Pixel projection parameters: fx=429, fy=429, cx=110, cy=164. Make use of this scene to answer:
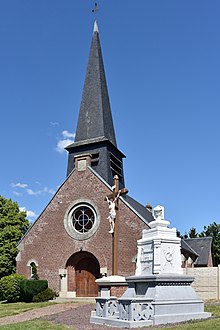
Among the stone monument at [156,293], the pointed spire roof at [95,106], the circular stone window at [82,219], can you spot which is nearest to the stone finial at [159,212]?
the stone monument at [156,293]

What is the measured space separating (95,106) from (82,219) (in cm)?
916

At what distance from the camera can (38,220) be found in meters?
28.9

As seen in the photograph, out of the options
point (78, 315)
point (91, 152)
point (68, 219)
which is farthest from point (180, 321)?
point (91, 152)

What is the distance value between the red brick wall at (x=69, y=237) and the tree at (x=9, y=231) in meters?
1.79

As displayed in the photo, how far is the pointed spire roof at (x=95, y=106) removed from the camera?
31.1 m

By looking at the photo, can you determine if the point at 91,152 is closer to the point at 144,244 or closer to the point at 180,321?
the point at 144,244

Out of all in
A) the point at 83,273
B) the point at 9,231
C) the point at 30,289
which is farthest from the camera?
the point at 9,231

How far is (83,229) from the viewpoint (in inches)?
1078

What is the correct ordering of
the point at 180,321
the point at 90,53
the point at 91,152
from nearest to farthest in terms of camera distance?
1. the point at 180,321
2. the point at 91,152
3. the point at 90,53

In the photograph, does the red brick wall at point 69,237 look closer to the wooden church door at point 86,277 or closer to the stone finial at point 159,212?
the wooden church door at point 86,277

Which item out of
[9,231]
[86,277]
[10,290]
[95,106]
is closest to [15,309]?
[10,290]

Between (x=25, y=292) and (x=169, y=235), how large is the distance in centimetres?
1513

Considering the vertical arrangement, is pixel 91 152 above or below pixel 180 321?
above

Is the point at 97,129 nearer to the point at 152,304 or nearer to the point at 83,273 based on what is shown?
the point at 83,273
